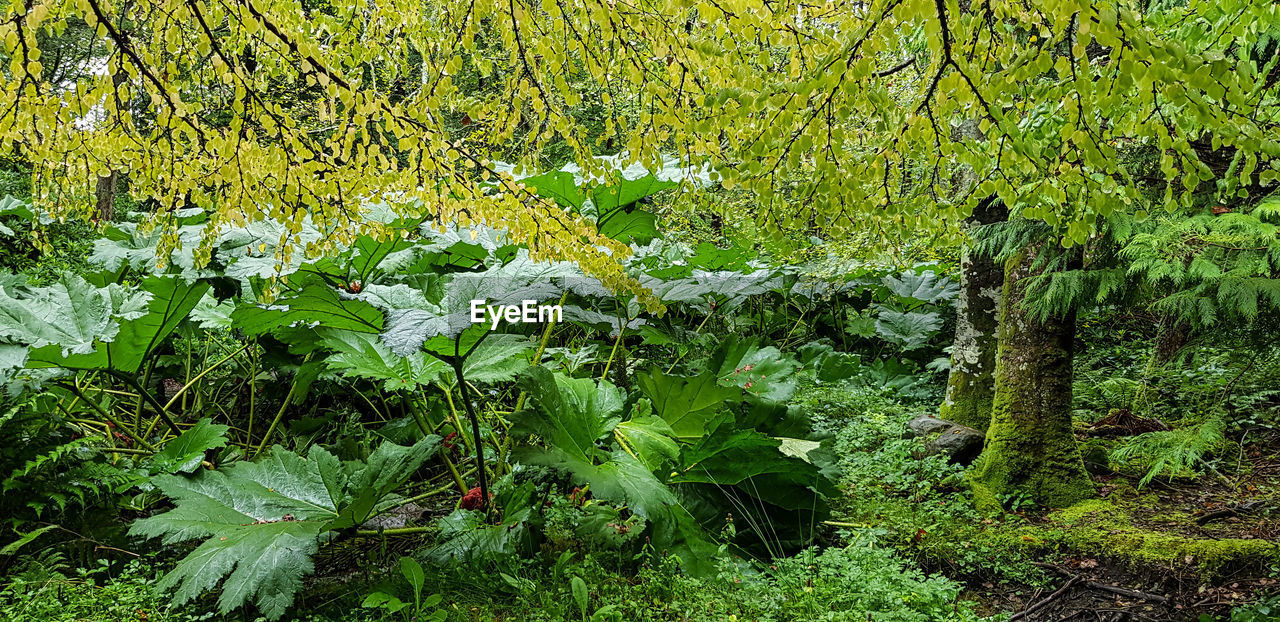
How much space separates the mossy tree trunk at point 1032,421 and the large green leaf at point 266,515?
2.46 m

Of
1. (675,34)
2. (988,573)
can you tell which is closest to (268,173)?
(675,34)

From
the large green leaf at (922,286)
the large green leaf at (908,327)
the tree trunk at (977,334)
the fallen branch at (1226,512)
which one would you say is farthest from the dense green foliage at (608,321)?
the large green leaf at (922,286)

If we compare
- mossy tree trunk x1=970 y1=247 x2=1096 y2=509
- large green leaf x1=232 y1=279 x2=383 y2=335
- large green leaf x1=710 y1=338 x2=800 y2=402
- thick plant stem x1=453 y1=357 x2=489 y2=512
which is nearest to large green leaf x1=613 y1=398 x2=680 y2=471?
thick plant stem x1=453 y1=357 x2=489 y2=512

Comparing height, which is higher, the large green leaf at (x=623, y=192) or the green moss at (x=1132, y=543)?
the large green leaf at (x=623, y=192)

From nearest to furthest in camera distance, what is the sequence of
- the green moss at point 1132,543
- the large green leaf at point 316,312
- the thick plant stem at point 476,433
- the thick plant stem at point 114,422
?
1. the large green leaf at point 316,312
2. the thick plant stem at point 476,433
3. the green moss at point 1132,543
4. the thick plant stem at point 114,422

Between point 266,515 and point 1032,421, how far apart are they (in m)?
3.08

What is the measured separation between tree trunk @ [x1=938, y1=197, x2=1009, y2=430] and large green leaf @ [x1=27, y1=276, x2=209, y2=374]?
369 cm

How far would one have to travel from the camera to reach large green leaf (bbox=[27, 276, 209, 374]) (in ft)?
8.10

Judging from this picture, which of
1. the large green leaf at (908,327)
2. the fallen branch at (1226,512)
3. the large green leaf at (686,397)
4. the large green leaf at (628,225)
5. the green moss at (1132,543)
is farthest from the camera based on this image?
the large green leaf at (908,327)

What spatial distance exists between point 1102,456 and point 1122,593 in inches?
50.6

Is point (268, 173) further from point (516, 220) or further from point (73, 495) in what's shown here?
point (73, 495)

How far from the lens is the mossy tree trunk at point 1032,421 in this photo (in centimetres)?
318

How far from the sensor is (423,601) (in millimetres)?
2143

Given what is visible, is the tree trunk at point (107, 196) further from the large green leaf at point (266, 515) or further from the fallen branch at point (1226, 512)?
the fallen branch at point (1226, 512)
